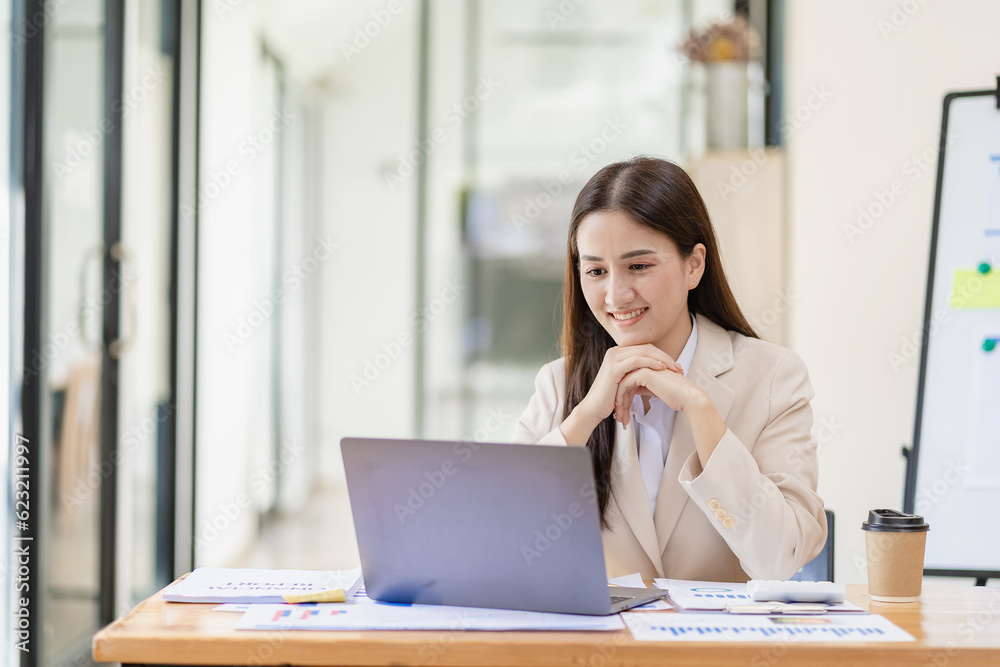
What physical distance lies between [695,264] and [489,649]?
910 millimetres

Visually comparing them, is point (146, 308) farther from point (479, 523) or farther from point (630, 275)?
point (479, 523)

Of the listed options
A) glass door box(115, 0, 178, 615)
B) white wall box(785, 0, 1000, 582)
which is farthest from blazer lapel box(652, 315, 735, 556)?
glass door box(115, 0, 178, 615)

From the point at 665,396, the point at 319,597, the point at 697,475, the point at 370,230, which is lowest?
the point at 319,597

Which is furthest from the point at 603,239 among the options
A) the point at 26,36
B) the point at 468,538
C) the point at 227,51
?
the point at 227,51

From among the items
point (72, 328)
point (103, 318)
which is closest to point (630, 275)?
point (72, 328)

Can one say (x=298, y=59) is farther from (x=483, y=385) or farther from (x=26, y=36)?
(x=26, y=36)

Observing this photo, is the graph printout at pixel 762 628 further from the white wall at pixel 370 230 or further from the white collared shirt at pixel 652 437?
the white wall at pixel 370 230

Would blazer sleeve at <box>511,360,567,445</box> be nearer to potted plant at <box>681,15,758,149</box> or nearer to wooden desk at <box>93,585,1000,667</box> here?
wooden desk at <box>93,585,1000,667</box>

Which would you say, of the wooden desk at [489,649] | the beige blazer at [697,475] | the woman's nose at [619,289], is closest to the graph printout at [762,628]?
the wooden desk at [489,649]

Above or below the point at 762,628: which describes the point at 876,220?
above

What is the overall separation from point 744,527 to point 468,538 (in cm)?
48

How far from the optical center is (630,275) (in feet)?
5.19

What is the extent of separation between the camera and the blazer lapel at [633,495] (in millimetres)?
1546

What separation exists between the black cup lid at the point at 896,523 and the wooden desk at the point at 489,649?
0.20 meters
